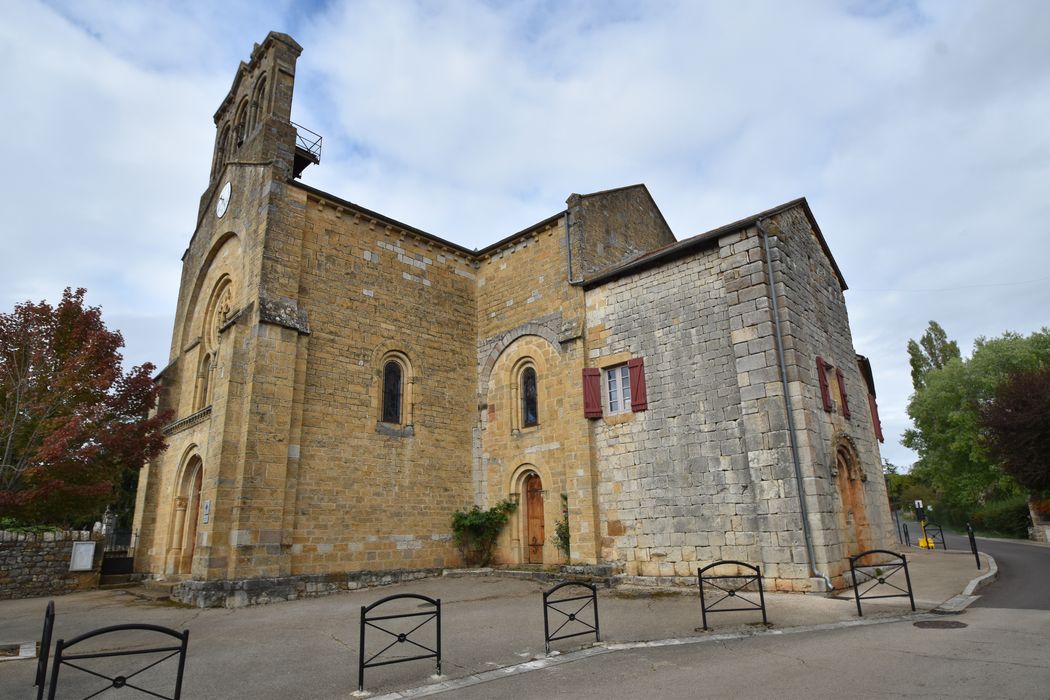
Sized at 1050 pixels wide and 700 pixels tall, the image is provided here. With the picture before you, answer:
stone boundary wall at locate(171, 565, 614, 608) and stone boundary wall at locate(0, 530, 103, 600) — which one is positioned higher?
stone boundary wall at locate(0, 530, 103, 600)

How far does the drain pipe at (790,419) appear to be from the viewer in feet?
34.6

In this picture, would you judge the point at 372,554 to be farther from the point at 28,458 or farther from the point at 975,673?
the point at 975,673

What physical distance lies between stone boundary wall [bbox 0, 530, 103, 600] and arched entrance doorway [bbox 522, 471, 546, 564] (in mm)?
10784

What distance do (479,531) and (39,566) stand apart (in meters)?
10.3

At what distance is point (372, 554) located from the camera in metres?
14.1

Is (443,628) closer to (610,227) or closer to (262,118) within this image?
(610,227)

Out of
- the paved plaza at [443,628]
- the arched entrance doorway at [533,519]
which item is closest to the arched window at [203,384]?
the paved plaza at [443,628]

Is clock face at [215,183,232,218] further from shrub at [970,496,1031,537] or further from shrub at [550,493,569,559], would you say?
shrub at [970,496,1031,537]

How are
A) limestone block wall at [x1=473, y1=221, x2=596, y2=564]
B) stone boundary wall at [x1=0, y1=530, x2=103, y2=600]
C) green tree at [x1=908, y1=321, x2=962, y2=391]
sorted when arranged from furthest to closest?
green tree at [x1=908, y1=321, x2=962, y2=391] → limestone block wall at [x1=473, y1=221, x2=596, y2=564] → stone boundary wall at [x1=0, y1=530, x2=103, y2=600]

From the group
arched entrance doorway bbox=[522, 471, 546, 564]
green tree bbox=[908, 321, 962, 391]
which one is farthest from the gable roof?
green tree bbox=[908, 321, 962, 391]

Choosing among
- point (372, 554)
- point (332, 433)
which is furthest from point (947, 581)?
point (332, 433)

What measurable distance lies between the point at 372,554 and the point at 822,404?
10458 mm

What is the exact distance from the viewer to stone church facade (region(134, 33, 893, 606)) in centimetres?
1183

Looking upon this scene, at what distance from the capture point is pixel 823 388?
41.1 ft
